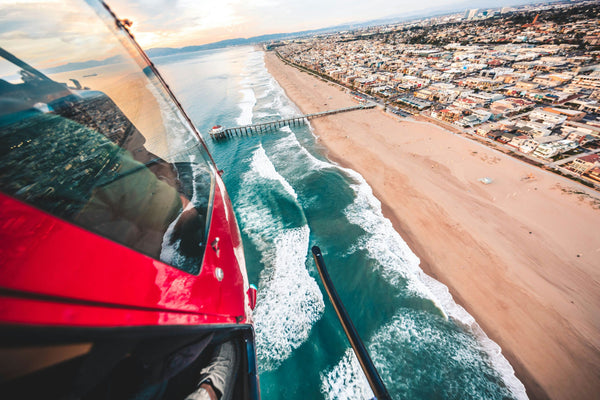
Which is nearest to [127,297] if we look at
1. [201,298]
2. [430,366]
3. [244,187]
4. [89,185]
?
[201,298]

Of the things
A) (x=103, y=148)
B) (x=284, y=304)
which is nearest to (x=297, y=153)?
(x=284, y=304)

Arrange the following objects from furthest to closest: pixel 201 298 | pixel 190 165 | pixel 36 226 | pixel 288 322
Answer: pixel 288 322 < pixel 190 165 < pixel 201 298 < pixel 36 226

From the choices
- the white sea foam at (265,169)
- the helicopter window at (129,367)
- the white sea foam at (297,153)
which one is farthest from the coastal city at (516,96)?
the helicopter window at (129,367)

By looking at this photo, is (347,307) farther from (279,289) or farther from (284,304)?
(279,289)

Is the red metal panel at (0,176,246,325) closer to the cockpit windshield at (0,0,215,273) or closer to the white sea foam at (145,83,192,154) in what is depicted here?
the cockpit windshield at (0,0,215,273)

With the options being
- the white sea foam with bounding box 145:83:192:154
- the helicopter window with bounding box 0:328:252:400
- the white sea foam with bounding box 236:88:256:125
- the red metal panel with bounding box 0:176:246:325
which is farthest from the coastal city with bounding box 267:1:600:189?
the red metal panel with bounding box 0:176:246:325

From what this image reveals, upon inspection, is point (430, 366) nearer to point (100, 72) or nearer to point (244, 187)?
point (100, 72)
